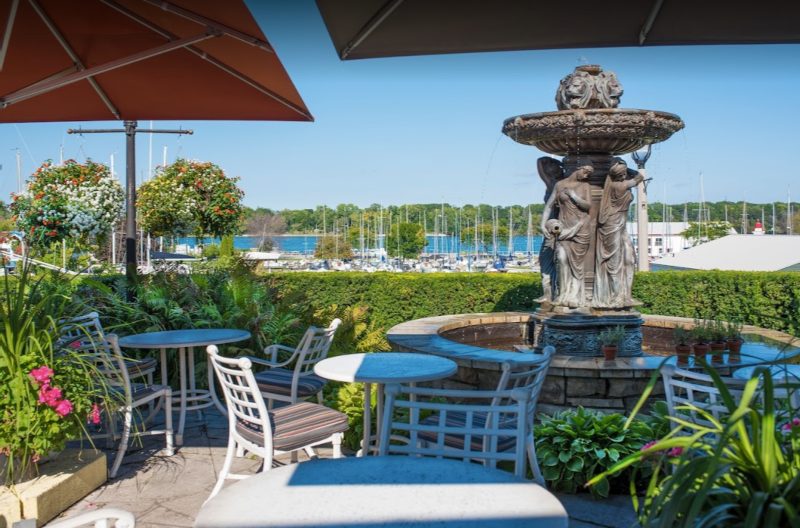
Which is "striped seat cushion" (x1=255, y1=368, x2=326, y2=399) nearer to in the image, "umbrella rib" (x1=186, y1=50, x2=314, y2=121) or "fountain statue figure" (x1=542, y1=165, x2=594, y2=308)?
"umbrella rib" (x1=186, y1=50, x2=314, y2=121)

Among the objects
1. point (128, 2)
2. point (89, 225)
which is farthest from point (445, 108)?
point (128, 2)

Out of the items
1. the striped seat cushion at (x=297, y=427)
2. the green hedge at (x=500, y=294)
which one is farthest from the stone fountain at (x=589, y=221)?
the striped seat cushion at (x=297, y=427)

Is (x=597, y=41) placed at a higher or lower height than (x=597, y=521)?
higher

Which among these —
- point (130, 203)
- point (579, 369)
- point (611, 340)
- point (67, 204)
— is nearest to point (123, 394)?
point (130, 203)

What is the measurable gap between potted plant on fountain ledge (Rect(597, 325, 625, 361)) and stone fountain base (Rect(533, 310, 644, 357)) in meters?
0.09

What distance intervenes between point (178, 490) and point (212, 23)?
9.78ft

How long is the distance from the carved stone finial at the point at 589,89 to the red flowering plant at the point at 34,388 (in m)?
5.45

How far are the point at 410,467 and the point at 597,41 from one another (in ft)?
7.12

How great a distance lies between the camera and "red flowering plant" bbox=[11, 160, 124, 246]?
10664mm

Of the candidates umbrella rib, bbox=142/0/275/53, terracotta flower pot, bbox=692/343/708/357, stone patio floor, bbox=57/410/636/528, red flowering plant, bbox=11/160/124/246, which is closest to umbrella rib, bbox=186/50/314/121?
umbrella rib, bbox=142/0/275/53

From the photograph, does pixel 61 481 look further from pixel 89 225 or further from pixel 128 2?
pixel 89 225

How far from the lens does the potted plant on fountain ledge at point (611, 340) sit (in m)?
6.23

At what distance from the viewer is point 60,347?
3.97m

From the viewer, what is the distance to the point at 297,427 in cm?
399
